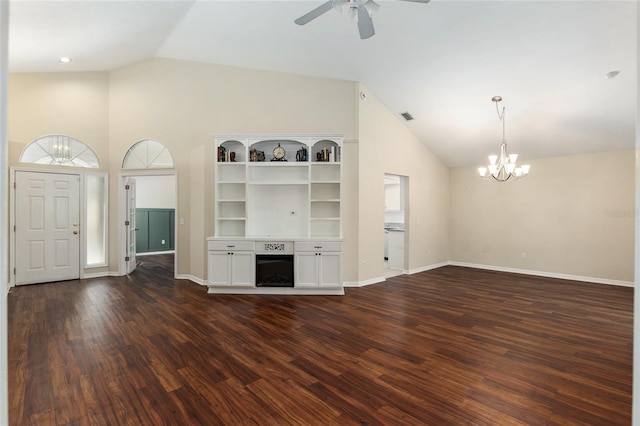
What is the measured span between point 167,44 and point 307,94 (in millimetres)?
2459

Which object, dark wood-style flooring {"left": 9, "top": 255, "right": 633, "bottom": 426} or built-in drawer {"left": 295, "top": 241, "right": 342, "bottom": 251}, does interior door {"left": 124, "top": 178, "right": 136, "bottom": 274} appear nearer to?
dark wood-style flooring {"left": 9, "top": 255, "right": 633, "bottom": 426}

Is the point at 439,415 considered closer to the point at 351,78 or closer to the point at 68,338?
the point at 68,338

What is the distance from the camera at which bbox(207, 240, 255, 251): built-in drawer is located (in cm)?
460

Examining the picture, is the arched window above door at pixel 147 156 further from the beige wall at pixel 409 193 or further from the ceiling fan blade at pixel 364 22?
the ceiling fan blade at pixel 364 22

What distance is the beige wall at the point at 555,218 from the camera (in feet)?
17.4

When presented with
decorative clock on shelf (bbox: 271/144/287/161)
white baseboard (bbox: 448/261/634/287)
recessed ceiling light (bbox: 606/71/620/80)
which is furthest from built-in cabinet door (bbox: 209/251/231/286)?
recessed ceiling light (bbox: 606/71/620/80)

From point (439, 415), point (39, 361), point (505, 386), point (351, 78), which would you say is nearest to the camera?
point (439, 415)

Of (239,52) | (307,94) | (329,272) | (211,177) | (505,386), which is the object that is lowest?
(505,386)

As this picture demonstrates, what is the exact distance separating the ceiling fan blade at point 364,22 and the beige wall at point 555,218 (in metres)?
5.18

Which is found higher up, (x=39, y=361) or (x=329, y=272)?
(x=329, y=272)

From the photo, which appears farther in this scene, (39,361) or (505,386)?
(39,361)

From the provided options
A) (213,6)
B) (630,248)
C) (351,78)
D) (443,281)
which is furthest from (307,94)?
(630,248)

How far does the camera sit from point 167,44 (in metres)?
5.01

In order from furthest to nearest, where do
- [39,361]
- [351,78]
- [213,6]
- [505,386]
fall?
[351,78] < [213,6] < [39,361] < [505,386]
